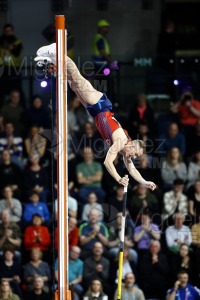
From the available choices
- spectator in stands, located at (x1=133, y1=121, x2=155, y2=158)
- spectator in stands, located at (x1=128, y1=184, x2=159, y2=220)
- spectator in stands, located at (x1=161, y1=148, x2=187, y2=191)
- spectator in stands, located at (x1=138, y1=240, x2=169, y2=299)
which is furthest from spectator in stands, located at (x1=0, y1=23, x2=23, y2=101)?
spectator in stands, located at (x1=138, y1=240, x2=169, y2=299)

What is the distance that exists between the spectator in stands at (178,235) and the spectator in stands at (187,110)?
101 inches

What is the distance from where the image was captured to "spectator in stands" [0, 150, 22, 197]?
23219 millimetres

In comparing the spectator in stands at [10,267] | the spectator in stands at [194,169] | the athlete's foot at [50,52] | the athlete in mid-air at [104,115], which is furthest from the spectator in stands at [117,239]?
the athlete's foot at [50,52]

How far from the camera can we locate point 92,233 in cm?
2233

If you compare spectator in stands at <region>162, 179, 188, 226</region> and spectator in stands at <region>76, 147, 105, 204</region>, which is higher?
spectator in stands at <region>76, 147, 105, 204</region>

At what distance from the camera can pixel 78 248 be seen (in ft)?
71.8

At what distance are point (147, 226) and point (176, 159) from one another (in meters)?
1.56

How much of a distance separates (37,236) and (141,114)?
303cm

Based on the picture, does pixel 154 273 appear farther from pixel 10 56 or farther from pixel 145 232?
pixel 10 56

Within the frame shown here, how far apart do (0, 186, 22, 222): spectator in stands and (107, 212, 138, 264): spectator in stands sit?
59.8 inches

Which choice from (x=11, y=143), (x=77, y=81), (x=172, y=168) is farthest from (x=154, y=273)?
(x=77, y=81)

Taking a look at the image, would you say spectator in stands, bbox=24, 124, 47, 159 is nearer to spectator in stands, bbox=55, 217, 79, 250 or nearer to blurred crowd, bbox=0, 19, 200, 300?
blurred crowd, bbox=0, 19, 200, 300

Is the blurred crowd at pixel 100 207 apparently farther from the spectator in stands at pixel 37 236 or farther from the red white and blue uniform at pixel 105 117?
the red white and blue uniform at pixel 105 117

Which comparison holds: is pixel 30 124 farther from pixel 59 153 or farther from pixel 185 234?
pixel 59 153
